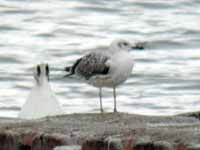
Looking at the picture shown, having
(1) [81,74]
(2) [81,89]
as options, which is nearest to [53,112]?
(1) [81,74]

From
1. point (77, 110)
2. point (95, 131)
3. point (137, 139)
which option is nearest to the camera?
point (137, 139)

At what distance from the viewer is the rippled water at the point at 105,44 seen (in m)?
13.8

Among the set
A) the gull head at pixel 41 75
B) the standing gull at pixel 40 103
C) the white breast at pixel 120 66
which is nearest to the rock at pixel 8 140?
the white breast at pixel 120 66

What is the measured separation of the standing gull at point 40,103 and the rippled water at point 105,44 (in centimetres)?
244

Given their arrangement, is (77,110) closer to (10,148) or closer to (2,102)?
(2,102)

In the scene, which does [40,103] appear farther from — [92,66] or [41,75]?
[92,66]

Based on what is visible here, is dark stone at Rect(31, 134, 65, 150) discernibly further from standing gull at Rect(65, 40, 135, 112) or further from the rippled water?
the rippled water

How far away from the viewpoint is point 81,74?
9.52 metres

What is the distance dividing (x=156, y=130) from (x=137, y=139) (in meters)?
0.41

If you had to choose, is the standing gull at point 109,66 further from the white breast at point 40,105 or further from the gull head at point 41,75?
the gull head at point 41,75

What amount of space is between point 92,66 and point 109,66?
204mm

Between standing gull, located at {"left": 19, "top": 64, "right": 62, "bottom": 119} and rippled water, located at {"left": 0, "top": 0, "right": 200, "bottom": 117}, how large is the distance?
96.0 inches

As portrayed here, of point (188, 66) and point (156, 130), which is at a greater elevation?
point (156, 130)

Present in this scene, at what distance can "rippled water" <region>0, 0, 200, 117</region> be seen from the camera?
1379cm
